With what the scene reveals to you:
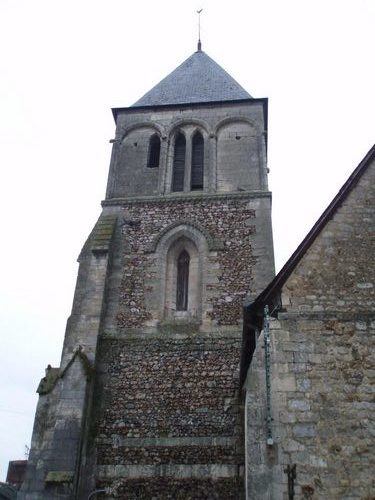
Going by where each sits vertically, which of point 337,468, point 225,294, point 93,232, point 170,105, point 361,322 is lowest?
point 337,468

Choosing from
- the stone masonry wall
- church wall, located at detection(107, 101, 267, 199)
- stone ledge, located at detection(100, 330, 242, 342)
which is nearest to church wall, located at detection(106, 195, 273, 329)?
the stone masonry wall

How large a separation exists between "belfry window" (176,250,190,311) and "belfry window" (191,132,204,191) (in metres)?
2.69

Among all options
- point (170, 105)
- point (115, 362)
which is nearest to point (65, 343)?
point (115, 362)

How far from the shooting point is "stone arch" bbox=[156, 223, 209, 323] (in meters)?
13.8

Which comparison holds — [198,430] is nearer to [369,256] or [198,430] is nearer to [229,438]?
[229,438]

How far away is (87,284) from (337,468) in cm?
869

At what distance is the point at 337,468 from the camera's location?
6.62 meters

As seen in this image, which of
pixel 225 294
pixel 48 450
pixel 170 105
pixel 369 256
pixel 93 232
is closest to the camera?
pixel 369 256

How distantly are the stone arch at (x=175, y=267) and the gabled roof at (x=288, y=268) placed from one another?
4.70 meters

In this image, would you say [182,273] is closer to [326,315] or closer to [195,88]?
[326,315]

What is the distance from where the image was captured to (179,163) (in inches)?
691

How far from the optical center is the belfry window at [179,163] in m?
16.8

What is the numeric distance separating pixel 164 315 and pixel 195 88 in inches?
397

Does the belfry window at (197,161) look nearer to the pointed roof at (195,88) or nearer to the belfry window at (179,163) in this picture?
the belfry window at (179,163)
